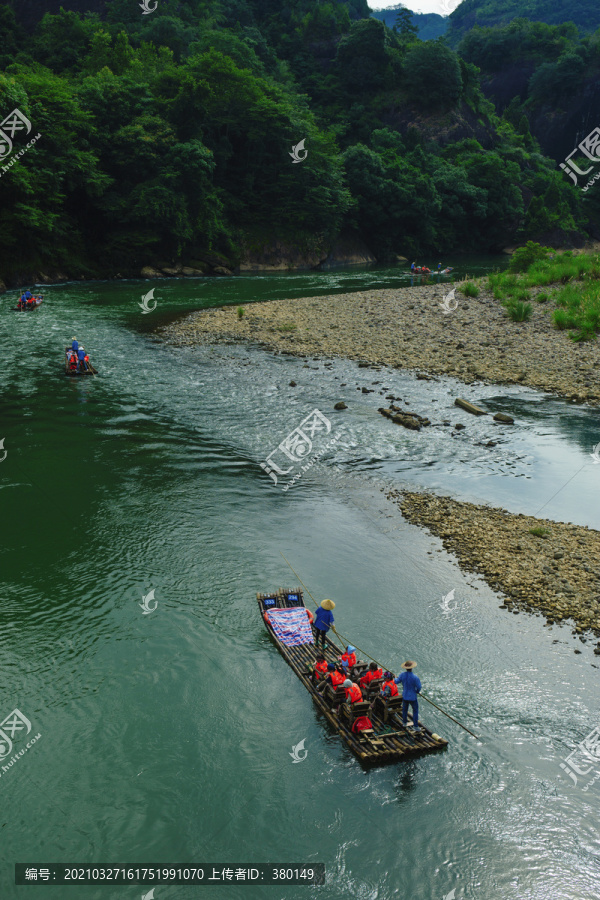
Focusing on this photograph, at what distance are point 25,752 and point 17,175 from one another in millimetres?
52334

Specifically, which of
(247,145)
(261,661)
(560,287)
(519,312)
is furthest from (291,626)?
(247,145)

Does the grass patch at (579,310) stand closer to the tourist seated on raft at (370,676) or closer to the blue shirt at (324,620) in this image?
the blue shirt at (324,620)

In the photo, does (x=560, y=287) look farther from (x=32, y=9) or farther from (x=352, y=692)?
(x=32, y=9)

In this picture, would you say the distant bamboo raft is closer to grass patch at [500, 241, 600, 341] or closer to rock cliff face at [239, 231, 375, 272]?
grass patch at [500, 241, 600, 341]

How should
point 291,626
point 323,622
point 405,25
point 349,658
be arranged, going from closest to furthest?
1. point 349,658
2. point 323,622
3. point 291,626
4. point 405,25

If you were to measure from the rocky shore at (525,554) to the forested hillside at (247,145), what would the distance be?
48300mm

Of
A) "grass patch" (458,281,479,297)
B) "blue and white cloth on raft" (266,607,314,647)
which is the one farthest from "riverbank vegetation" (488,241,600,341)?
"blue and white cloth on raft" (266,607,314,647)

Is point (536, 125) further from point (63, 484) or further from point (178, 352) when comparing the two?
point (63, 484)

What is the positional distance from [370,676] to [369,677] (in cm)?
3

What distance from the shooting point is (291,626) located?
13.8 metres

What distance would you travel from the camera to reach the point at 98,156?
212ft

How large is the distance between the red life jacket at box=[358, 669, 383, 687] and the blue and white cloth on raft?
6.93 feet

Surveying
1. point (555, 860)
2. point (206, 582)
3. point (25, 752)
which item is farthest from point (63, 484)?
point (555, 860)

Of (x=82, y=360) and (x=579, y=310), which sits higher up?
(x=579, y=310)
